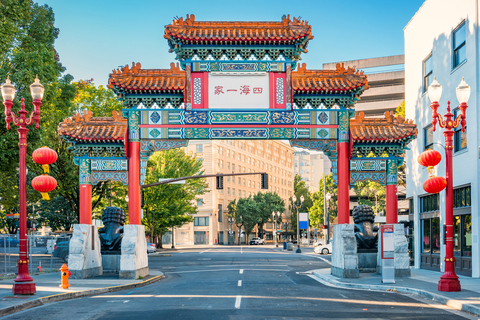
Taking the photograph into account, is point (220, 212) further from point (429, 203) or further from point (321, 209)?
point (429, 203)

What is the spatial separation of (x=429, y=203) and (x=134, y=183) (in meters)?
15.6

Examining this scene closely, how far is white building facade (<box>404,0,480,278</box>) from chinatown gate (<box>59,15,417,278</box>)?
8.54 ft

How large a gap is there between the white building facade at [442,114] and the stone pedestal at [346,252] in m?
4.69

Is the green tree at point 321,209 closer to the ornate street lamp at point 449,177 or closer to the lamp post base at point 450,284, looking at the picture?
the ornate street lamp at point 449,177

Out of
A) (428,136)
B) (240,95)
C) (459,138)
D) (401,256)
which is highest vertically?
(240,95)

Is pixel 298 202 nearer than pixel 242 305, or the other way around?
pixel 242 305

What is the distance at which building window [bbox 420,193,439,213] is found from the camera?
87.1 ft

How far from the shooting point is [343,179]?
22.7 m

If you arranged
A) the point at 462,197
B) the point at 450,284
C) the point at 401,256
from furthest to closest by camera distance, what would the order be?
the point at 462,197 < the point at 401,256 < the point at 450,284

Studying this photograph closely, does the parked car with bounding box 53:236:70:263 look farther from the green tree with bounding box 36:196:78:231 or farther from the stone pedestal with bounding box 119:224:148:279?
the stone pedestal with bounding box 119:224:148:279

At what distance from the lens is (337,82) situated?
2286cm

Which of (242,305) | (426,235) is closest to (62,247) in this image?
(426,235)

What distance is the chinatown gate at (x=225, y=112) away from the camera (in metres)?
22.6

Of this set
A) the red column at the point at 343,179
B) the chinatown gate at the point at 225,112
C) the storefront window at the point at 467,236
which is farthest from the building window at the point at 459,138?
the red column at the point at 343,179
